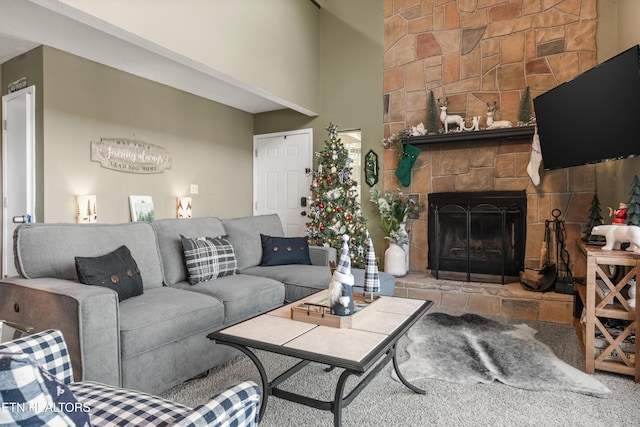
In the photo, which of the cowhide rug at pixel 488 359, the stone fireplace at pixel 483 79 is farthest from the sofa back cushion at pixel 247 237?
the stone fireplace at pixel 483 79

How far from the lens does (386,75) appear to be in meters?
4.89

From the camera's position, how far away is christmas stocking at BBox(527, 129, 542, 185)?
397 centimetres

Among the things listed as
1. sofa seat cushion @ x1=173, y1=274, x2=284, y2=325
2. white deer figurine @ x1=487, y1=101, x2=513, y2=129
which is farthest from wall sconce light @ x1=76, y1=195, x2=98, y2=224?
white deer figurine @ x1=487, y1=101, x2=513, y2=129

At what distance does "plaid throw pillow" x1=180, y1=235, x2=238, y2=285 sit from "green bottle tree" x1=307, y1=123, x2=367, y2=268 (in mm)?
1758

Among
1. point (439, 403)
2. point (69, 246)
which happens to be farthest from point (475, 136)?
point (69, 246)

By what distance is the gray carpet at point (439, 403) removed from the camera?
73.5 inches

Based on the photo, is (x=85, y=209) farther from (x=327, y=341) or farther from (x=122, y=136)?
(x=327, y=341)

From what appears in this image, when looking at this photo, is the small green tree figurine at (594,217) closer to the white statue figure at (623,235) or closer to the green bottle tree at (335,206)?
the white statue figure at (623,235)

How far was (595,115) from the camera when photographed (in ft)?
9.00

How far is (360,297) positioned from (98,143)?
341cm

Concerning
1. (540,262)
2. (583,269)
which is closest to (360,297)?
(583,269)

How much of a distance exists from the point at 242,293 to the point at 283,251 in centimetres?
107

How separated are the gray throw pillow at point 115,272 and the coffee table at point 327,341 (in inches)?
33.9

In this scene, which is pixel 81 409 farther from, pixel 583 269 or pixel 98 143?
pixel 98 143
